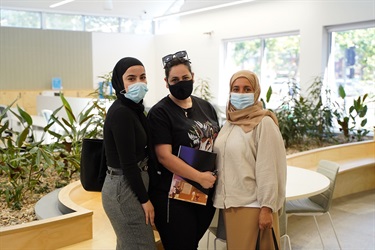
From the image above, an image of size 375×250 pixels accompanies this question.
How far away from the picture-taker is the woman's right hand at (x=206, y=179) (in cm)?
185

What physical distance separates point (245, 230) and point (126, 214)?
Result: 1.85 feet

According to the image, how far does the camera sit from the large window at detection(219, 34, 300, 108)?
9008 mm

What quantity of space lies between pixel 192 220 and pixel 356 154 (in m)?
4.17

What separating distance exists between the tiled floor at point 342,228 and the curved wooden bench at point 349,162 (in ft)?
0.80

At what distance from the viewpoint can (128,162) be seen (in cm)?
164

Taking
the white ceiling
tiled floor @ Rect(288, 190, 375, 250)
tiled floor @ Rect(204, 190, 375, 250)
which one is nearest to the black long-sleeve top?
tiled floor @ Rect(204, 190, 375, 250)

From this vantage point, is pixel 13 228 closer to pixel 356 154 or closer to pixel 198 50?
pixel 356 154

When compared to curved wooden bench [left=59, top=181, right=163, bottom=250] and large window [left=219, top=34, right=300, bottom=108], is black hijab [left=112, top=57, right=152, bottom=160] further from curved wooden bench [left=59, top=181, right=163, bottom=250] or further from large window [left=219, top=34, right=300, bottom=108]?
large window [left=219, top=34, right=300, bottom=108]

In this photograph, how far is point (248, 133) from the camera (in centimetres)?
187

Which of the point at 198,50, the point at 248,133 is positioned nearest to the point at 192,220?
the point at 248,133

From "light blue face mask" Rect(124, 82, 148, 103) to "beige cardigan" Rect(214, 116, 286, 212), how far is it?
46 centimetres

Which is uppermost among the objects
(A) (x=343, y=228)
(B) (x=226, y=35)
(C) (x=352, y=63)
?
(B) (x=226, y=35)

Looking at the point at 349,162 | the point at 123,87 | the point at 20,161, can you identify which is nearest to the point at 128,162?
the point at 123,87

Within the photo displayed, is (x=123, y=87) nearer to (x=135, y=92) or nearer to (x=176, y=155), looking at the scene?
(x=135, y=92)
